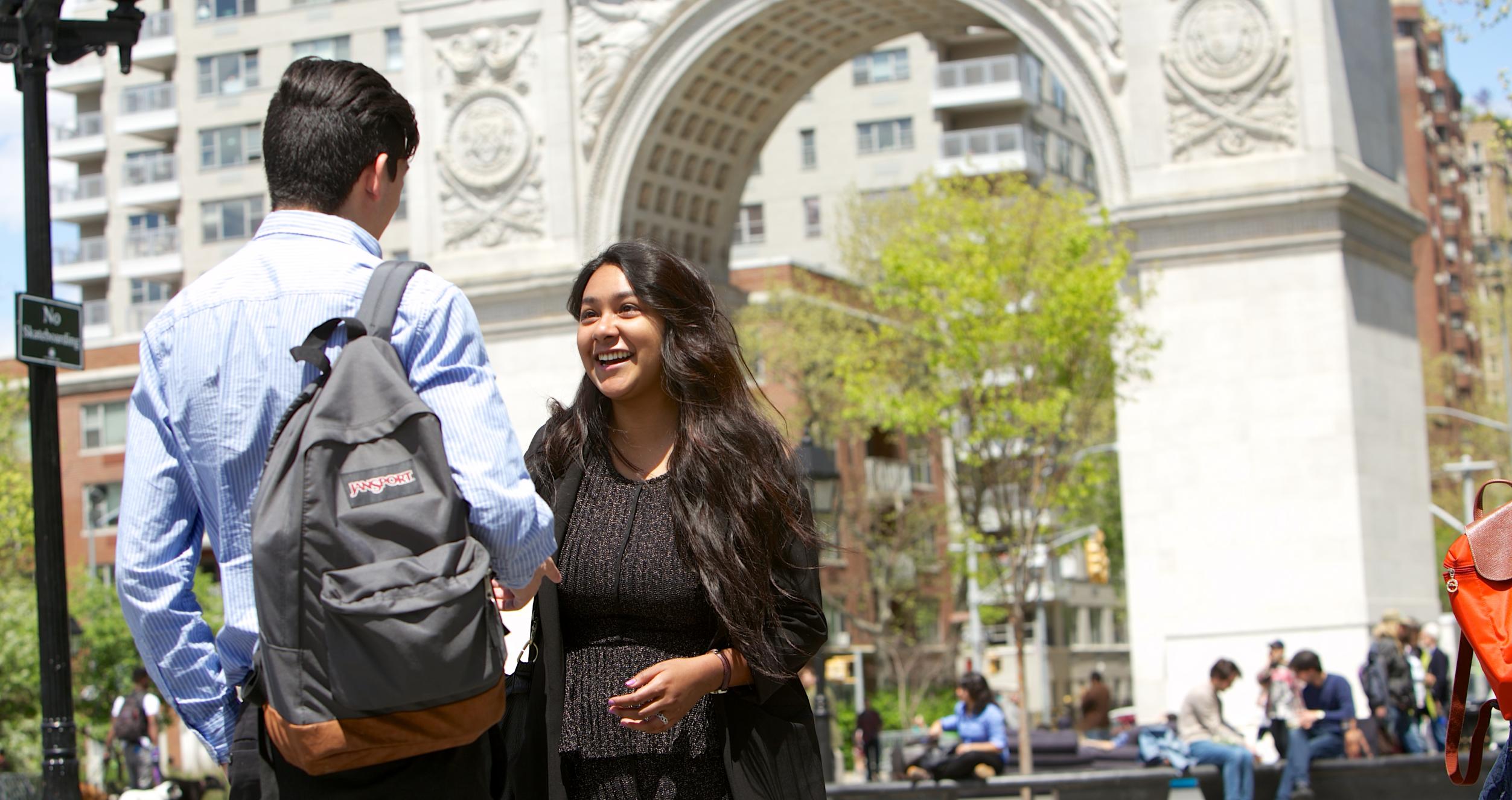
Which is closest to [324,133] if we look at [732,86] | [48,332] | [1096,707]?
[48,332]

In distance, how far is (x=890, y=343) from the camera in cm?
3088

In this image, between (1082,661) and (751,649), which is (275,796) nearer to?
(751,649)

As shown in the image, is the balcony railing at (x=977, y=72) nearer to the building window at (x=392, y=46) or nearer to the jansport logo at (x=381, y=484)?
the building window at (x=392, y=46)

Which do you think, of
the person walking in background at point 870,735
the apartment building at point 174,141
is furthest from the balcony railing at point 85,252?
the person walking in background at point 870,735

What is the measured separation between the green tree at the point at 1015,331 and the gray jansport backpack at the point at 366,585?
61.1ft

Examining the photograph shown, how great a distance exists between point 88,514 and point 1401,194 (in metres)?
37.1

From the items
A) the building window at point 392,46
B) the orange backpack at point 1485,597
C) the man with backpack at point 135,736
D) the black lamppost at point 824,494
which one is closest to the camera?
the orange backpack at point 1485,597

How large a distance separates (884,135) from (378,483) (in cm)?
5353

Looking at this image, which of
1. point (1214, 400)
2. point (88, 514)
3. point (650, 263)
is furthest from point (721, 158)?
point (88, 514)

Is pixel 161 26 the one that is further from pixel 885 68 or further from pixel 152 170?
pixel 885 68

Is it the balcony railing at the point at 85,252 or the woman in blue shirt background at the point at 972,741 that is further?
the balcony railing at the point at 85,252

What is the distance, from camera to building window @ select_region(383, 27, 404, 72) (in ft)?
166

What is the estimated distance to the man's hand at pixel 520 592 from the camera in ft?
9.44

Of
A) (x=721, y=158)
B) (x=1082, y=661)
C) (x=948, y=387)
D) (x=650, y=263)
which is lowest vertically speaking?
(x=1082, y=661)
